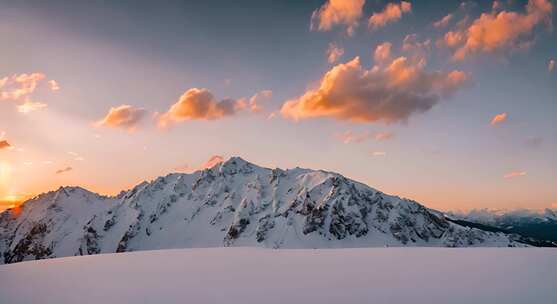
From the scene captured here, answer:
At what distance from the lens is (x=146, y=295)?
1076 cm

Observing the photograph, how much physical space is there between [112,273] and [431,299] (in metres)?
12.4

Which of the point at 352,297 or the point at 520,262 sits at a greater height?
the point at 520,262

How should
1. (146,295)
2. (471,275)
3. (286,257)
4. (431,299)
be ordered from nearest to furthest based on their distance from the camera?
(431,299), (146,295), (471,275), (286,257)

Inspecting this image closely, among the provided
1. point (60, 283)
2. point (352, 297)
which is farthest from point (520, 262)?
point (60, 283)

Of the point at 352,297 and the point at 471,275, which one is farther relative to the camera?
the point at 471,275

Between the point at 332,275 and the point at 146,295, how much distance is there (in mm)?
6310

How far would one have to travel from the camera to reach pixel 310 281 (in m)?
12.0

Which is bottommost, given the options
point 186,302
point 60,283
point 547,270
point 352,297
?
point 60,283

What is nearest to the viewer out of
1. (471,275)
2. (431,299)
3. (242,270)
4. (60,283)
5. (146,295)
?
(431,299)

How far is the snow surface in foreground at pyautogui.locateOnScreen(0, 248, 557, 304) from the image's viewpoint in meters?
9.91

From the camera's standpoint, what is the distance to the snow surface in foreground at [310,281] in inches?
390

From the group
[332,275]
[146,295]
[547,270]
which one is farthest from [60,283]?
[547,270]

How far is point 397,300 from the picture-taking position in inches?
372

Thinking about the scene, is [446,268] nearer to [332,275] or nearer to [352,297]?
[332,275]
